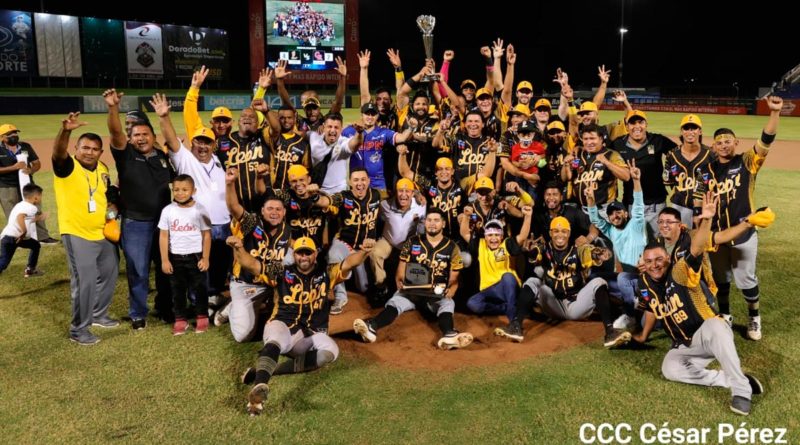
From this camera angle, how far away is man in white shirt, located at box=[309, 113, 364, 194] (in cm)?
820

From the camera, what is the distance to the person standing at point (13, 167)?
1027 centimetres

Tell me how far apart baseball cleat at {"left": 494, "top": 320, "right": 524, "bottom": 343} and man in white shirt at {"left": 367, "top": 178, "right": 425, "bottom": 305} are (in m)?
1.76

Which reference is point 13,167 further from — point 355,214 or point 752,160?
point 752,160

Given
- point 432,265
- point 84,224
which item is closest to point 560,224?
point 432,265

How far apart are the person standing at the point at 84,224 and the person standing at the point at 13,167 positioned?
181 inches

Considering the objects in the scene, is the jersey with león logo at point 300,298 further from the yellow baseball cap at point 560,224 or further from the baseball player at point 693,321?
the baseball player at point 693,321

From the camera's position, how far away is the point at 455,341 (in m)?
6.21

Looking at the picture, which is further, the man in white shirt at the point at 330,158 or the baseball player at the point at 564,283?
the man in white shirt at the point at 330,158

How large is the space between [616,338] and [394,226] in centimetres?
300

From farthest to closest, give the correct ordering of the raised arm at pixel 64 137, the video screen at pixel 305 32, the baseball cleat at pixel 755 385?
the video screen at pixel 305 32
the raised arm at pixel 64 137
the baseball cleat at pixel 755 385

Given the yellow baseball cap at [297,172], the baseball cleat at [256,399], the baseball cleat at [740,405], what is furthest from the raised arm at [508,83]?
the baseball cleat at [256,399]

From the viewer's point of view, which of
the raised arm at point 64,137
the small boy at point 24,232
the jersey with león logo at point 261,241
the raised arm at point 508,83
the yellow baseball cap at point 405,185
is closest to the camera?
the raised arm at point 64,137

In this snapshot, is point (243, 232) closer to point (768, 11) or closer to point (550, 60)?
point (550, 60)

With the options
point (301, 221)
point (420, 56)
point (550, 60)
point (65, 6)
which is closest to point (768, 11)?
point (550, 60)
